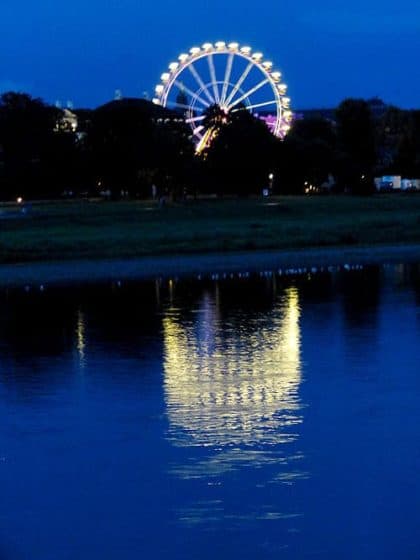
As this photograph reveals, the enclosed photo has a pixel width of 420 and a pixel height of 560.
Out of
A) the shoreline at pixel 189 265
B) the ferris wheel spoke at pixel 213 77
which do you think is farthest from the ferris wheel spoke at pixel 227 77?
the shoreline at pixel 189 265

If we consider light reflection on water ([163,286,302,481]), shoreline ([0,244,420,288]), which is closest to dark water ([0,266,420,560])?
light reflection on water ([163,286,302,481])

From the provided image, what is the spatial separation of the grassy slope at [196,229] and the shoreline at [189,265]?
1525 millimetres

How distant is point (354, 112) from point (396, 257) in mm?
75007

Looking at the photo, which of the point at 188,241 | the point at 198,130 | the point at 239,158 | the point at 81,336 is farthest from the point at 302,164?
the point at 81,336

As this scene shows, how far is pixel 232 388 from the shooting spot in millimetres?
13352

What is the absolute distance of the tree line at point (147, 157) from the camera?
72.1 metres

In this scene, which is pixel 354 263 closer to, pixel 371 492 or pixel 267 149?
pixel 371 492

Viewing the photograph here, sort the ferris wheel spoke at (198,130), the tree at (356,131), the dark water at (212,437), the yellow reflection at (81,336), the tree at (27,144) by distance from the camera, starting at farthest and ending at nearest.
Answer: the tree at (356,131)
the ferris wheel spoke at (198,130)
the tree at (27,144)
the yellow reflection at (81,336)
the dark water at (212,437)

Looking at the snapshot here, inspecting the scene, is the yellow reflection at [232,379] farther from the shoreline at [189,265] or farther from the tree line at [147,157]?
the tree line at [147,157]

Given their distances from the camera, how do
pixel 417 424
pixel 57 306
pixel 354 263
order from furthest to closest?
pixel 354 263 → pixel 57 306 → pixel 417 424

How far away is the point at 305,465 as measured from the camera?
9.81m

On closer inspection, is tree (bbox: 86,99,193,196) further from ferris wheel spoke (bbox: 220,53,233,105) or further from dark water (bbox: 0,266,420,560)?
dark water (bbox: 0,266,420,560)

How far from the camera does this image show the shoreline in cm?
2889

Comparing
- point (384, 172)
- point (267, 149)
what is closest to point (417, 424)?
point (267, 149)
